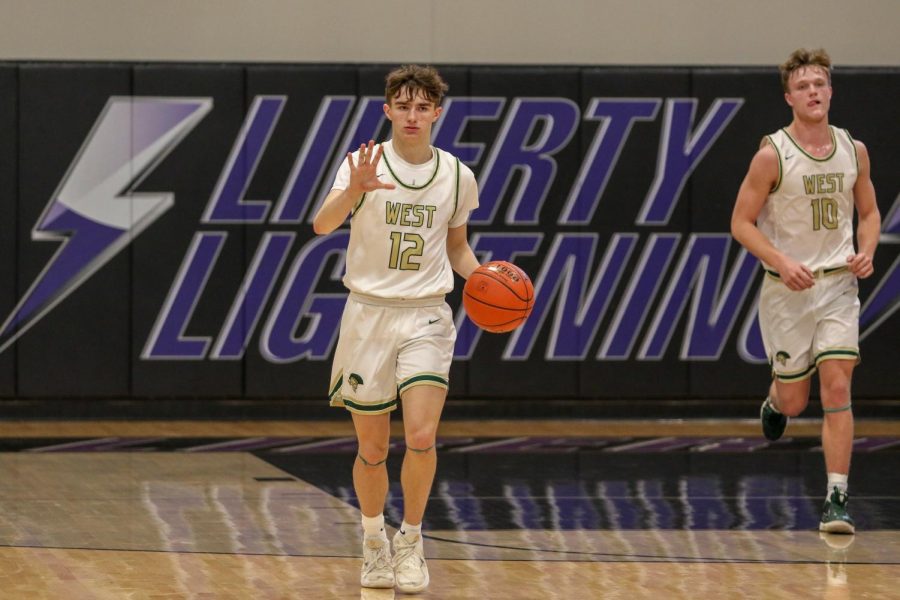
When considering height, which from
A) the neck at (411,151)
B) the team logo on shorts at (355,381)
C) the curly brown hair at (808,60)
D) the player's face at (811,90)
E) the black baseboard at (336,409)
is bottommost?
the black baseboard at (336,409)

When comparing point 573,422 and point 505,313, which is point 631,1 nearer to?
point 573,422

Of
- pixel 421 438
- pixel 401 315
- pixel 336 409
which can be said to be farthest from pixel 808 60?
pixel 336 409

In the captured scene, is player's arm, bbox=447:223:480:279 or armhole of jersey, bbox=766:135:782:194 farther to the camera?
armhole of jersey, bbox=766:135:782:194

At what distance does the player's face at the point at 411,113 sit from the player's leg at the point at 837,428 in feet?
7.81

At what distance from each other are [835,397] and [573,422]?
476 cm

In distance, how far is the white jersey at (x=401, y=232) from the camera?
227 inches

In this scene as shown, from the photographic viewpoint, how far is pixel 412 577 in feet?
18.6

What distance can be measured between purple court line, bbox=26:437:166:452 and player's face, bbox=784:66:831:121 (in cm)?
497

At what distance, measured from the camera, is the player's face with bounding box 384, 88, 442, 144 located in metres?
5.75

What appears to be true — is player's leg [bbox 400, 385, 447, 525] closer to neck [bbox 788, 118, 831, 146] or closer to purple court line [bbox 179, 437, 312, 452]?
neck [bbox 788, 118, 831, 146]

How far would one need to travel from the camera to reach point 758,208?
7234mm

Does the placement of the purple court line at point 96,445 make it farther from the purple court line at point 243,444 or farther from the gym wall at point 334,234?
the gym wall at point 334,234

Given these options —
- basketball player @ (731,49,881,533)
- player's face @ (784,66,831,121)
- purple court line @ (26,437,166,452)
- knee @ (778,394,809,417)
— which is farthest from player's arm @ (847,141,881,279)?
purple court line @ (26,437,166,452)

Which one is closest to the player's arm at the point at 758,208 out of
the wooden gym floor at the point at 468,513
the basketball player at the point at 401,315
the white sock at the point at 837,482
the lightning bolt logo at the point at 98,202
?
the white sock at the point at 837,482
